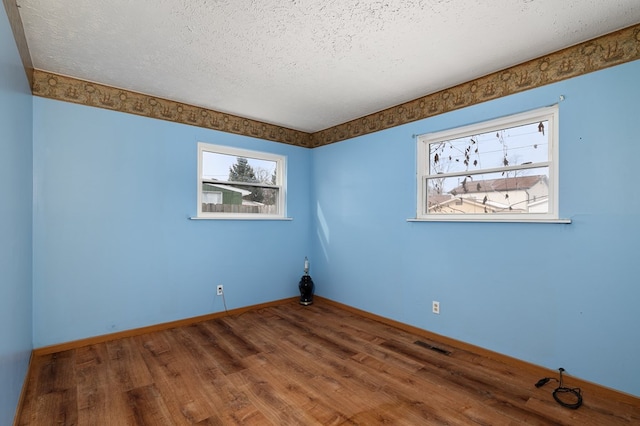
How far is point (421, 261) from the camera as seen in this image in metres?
3.18

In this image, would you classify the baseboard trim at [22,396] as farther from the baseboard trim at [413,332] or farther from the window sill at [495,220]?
the window sill at [495,220]

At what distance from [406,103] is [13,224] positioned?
11.5 ft

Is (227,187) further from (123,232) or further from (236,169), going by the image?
(123,232)

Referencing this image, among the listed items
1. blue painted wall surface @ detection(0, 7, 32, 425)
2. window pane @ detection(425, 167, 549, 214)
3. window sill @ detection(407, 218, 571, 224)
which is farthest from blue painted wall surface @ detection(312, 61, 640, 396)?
blue painted wall surface @ detection(0, 7, 32, 425)

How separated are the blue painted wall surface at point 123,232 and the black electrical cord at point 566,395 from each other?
3.21m

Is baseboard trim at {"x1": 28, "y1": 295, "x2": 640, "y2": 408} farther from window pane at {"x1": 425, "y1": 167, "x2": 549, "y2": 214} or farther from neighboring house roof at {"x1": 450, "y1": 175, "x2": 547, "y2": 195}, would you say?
neighboring house roof at {"x1": 450, "y1": 175, "x2": 547, "y2": 195}

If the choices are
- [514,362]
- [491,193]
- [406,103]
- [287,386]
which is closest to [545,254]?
[491,193]

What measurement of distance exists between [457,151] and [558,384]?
215cm

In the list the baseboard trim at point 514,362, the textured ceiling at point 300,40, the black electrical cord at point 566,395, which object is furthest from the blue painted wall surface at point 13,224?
the black electrical cord at point 566,395

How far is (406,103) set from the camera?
11.0ft

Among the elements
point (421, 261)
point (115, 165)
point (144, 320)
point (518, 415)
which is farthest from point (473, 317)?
point (115, 165)

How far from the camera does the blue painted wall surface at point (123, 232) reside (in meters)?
2.65

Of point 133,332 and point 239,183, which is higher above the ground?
point 239,183

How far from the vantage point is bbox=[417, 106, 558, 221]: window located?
2424 millimetres
